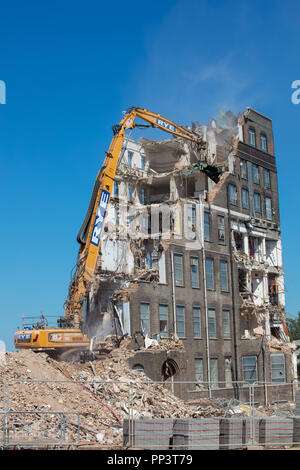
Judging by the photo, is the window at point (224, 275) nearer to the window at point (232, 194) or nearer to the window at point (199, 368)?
the window at point (232, 194)

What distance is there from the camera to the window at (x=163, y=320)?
41.5 metres

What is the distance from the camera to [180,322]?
143 feet

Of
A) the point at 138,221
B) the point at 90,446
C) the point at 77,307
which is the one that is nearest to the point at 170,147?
the point at 138,221

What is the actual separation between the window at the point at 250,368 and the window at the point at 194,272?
765 cm

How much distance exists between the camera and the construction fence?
Answer: 2155 centimetres

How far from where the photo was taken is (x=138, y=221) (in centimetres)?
5366

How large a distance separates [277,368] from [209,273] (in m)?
9.75

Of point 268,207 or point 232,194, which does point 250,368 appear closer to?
point 232,194

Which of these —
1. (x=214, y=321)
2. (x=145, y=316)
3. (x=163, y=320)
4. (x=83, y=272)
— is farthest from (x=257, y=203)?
(x=83, y=272)

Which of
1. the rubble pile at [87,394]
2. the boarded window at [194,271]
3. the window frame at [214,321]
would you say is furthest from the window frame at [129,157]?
the rubble pile at [87,394]

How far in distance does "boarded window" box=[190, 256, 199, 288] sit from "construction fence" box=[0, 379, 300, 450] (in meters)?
16.5

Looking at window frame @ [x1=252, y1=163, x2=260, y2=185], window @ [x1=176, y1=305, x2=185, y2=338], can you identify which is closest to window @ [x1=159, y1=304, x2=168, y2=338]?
window @ [x1=176, y1=305, x2=185, y2=338]

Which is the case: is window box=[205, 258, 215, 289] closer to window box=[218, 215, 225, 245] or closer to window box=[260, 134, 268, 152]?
window box=[218, 215, 225, 245]

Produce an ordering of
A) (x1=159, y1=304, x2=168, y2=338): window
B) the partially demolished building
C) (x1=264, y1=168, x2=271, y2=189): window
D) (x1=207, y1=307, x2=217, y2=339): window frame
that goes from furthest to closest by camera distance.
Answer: (x1=264, y1=168, x2=271, y2=189): window
(x1=207, y1=307, x2=217, y2=339): window frame
(x1=159, y1=304, x2=168, y2=338): window
the partially demolished building
